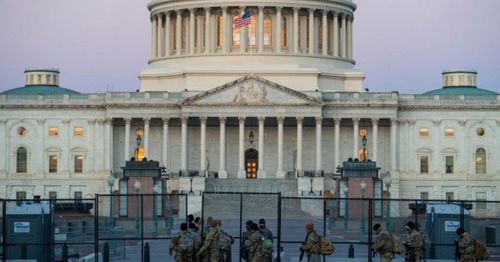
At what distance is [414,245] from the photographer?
5331cm

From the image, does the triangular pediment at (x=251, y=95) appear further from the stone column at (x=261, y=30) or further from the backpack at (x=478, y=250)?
the backpack at (x=478, y=250)

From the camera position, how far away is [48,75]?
15762cm

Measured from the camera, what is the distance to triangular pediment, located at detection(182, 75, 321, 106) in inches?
5330

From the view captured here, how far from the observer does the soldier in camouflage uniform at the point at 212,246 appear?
51594 millimetres

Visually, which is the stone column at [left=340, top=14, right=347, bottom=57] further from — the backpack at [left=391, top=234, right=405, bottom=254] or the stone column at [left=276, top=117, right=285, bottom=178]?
the backpack at [left=391, top=234, right=405, bottom=254]

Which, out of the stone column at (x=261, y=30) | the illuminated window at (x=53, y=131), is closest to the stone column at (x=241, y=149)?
the stone column at (x=261, y=30)

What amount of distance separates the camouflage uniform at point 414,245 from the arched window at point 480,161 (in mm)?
87118

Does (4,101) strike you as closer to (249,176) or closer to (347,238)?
(249,176)

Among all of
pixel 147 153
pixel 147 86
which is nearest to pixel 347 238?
pixel 147 153

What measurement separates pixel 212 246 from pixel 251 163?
292ft

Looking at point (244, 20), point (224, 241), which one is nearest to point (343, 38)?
point (244, 20)

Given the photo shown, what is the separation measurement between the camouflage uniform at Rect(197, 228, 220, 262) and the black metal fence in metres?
3.94

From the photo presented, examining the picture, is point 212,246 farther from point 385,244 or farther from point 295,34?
point 295,34

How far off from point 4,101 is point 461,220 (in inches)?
3411
